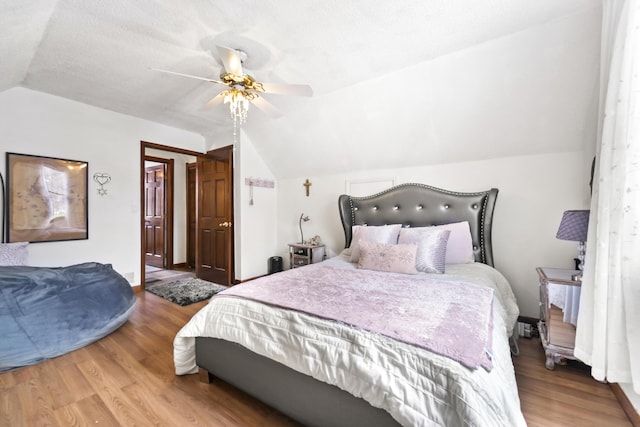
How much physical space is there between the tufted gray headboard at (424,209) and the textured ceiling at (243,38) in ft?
3.27

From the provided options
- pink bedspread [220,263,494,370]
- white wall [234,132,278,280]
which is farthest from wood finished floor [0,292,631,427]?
white wall [234,132,278,280]

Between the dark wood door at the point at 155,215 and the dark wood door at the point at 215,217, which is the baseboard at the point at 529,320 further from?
the dark wood door at the point at 155,215

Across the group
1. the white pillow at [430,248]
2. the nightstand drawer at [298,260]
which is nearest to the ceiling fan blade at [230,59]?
the white pillow at [430,248]

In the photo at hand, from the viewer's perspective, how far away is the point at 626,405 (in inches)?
57.0

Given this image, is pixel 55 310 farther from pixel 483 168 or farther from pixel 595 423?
pixel 483 168

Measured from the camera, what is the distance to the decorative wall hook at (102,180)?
3355 millimetres

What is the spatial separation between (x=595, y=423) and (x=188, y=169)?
20.8ft

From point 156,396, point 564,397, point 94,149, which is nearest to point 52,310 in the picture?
point 156,396

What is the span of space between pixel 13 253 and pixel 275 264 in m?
2.87

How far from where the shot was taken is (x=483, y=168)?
2.78 metres

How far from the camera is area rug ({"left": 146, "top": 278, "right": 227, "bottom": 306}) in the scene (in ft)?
11.1

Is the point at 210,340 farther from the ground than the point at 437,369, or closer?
closer

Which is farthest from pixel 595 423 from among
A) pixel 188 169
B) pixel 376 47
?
pixel 188 169

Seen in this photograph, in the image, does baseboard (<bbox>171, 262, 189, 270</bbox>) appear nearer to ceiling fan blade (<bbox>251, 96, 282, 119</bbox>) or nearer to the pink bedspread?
the pink bedspread
